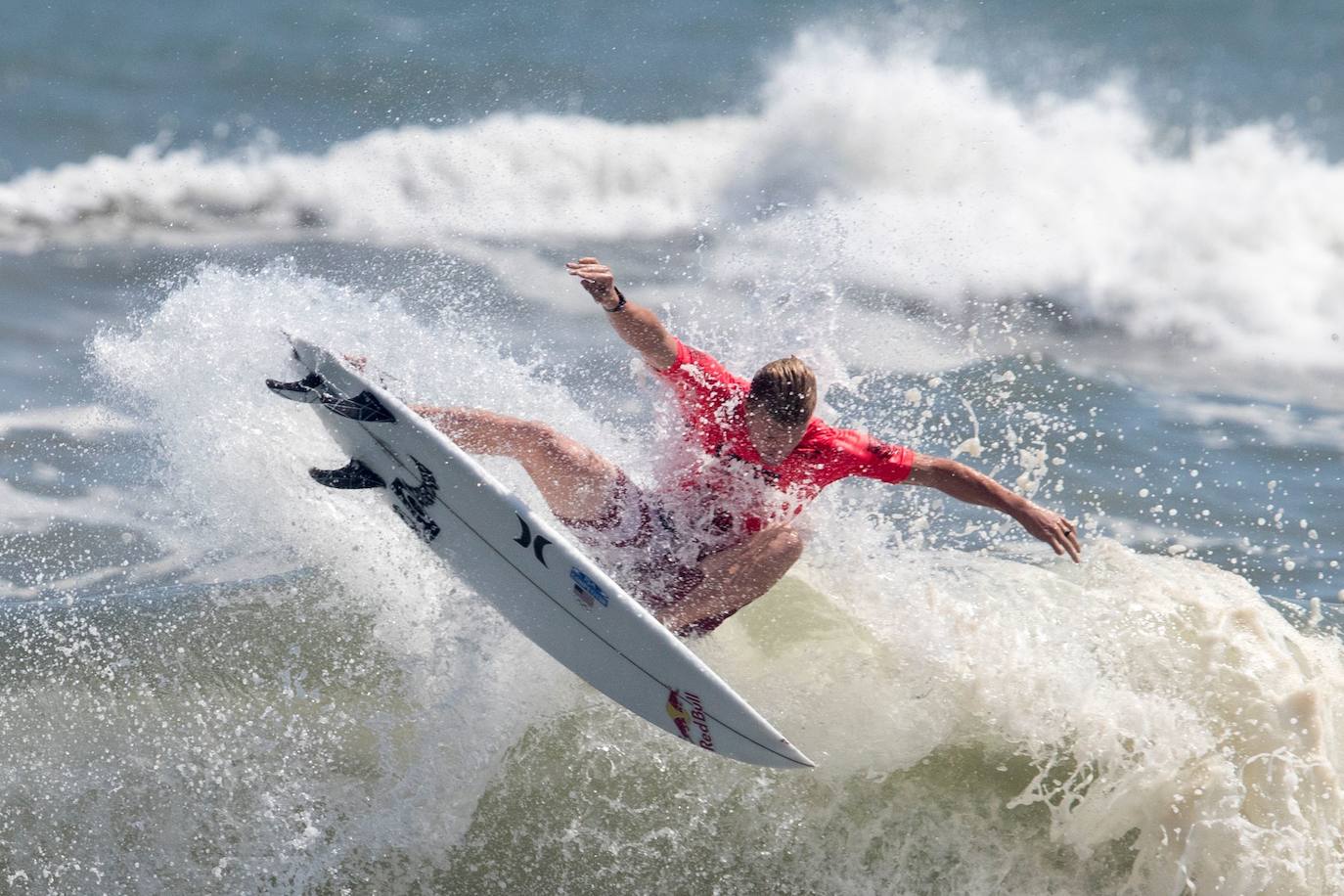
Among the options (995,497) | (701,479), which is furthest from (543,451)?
(995,497)

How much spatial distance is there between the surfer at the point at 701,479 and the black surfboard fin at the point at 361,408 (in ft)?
0.48

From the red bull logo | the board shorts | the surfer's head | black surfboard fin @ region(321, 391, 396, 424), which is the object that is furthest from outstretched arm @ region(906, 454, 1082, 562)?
black surfboard fin @ region(321, 391, 396, 424)

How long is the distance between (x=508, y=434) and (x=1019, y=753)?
2220 mm

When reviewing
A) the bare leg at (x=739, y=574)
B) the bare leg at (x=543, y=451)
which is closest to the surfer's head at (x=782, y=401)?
the bare leg at (x=739, y=574)

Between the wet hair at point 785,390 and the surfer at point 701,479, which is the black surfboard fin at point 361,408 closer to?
the surfer at point 701,479

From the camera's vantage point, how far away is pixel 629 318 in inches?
148

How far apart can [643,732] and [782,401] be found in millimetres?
1417

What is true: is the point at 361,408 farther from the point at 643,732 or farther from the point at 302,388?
the point at 643,732

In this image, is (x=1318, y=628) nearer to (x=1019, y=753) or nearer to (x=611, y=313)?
(x=1019, y=753)

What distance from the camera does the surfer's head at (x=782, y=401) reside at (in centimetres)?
347

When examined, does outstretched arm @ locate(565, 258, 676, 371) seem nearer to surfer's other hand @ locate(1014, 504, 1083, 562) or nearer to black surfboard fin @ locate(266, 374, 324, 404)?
black surfboard fin @ locate(266, 374, 324, 404)

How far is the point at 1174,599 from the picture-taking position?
434cm

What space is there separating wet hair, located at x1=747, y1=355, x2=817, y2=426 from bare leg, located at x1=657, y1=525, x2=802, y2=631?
0.47 metres

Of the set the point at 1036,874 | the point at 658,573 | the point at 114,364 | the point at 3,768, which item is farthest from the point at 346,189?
the point at 1036,874
